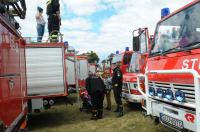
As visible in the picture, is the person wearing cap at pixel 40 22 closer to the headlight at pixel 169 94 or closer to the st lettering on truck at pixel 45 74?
the st lettering on truck at pixel 45 74

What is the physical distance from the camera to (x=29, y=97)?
35.8 ft

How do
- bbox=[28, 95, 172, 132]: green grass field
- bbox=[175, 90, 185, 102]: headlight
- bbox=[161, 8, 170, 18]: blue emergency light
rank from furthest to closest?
1. bbox=[28, 95, 172, 132]: green grass field
2. bbox=[161, 8, 170, 18]: blue emergency light
3. bbox=[175, 90, 185, 102]: headlight

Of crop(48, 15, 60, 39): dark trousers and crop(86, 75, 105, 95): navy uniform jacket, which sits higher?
crop(48, 15, 60, 39): dark trousers

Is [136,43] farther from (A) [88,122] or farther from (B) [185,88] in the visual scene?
(A) [88,122]

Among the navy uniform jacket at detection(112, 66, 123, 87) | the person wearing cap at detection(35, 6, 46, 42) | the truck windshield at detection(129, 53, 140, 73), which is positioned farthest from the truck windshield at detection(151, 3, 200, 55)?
the person wearing cap at detection(35, 6, 46, 42)

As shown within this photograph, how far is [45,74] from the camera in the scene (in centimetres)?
1112

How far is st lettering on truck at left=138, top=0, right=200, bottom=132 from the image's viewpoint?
5.70 m

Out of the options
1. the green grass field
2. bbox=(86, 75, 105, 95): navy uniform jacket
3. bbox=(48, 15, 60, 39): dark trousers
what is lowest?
the green grass field

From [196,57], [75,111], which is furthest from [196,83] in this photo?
[75,111]

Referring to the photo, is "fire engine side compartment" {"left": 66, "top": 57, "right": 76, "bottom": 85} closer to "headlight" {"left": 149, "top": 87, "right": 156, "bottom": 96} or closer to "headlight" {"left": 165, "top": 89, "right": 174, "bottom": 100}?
"headlight" {"left": 149, "top": 87, "right": 156, "bottom": 96}

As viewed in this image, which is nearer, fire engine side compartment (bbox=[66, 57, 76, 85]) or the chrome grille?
the chrome grille

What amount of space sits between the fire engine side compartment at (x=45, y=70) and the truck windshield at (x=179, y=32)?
13.4 feet

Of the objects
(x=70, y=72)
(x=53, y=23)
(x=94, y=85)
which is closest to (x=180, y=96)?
(x=94, y=85)

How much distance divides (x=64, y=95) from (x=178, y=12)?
523 centimetres
